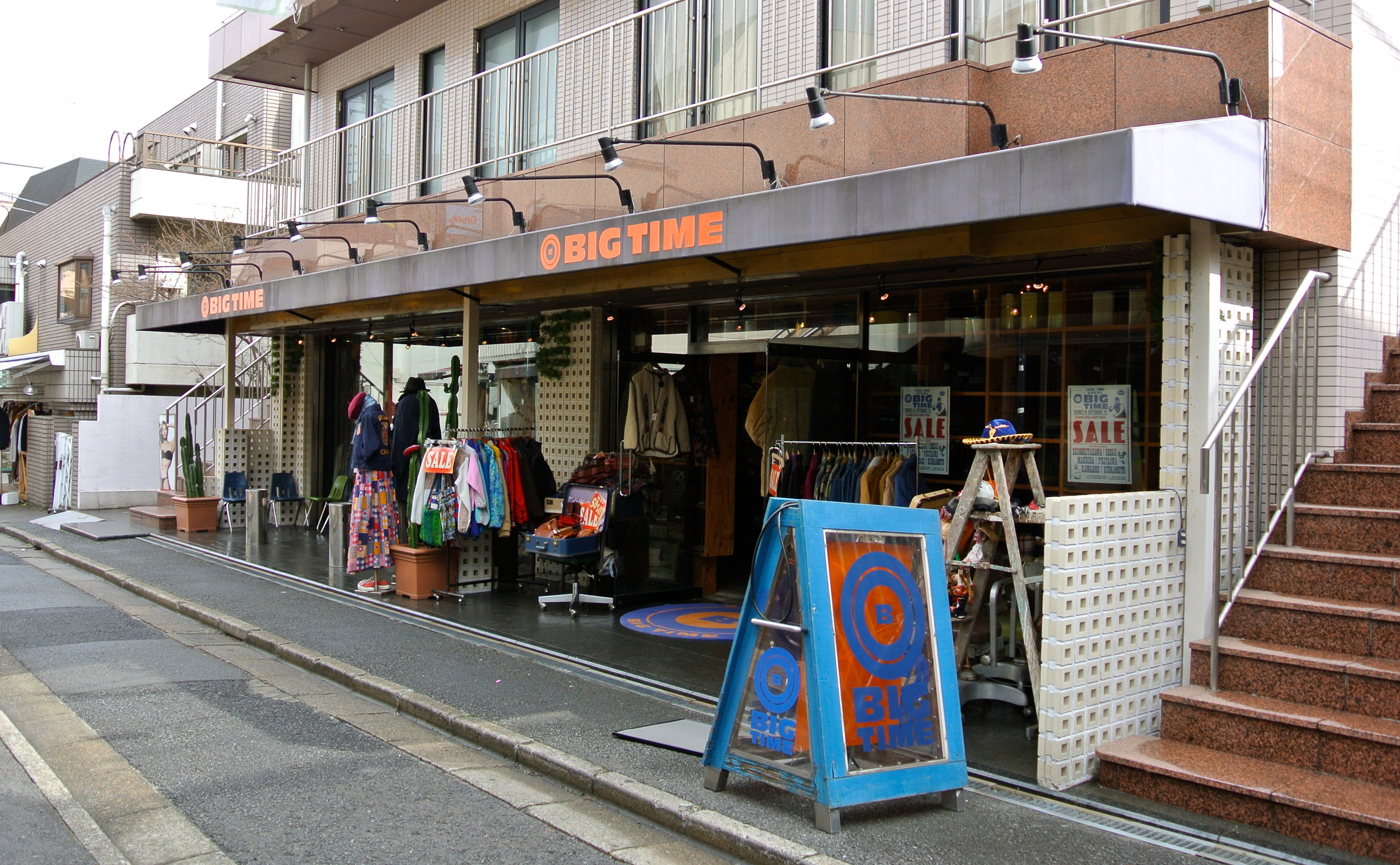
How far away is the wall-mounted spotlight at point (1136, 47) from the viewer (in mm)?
5984

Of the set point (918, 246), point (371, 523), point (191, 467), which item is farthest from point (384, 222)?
point (191, 467)

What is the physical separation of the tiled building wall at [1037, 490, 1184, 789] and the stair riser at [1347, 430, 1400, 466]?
142 centimetres

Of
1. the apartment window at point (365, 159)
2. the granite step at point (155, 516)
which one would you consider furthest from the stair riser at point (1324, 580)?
the granite step at point (155, 516)

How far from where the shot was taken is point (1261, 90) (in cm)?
643

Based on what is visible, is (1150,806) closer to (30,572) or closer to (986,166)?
(986,166)

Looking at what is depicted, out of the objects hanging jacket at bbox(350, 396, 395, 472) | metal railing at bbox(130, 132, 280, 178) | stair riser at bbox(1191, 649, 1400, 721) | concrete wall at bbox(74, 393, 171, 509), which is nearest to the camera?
stair riser at bbox(1191, 649, 1400, 721)

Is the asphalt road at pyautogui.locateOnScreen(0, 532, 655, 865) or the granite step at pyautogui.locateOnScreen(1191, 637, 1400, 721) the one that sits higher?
the granite step at pyautogui.locateOnScreen(1191, 637, 1400, 721)

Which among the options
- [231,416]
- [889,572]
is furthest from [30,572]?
[889,572]

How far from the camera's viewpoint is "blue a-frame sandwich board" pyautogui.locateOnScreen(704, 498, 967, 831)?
5238 millimetres

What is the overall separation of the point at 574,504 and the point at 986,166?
6.01 meters

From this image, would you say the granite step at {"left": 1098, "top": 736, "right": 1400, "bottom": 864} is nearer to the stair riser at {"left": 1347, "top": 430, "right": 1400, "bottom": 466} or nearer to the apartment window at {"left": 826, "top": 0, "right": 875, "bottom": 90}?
the stair riser at {"left": 1347, "top": 430, "right": 1400, "bottom": 466}

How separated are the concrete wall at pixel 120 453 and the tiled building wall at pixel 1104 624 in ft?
63.7

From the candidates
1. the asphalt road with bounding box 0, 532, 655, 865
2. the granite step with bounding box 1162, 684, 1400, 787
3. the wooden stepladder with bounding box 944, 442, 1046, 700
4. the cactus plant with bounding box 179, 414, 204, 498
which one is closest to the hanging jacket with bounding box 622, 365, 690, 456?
the asphalt road with bounding box 0, 532, 655, 865

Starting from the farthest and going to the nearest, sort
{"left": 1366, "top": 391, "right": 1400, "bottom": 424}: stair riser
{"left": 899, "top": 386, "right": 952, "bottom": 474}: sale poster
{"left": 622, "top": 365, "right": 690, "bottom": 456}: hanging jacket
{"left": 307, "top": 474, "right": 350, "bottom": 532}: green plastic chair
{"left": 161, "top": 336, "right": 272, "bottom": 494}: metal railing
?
1. {"left": 161, "top": 336, "right": 272, "bottom": 494}: metal railing
2. {"left": 307, "top": 474, "right": 350, "bottom": 532}: green plastic chair
3. {"left": 622, "top": 365, "right": 690, "bottom": 456}: hanging jacket
4. {"left": 899, "top": 386, "right": 952, "bottom": 474}: sale poster
5. {"left": 1366, "top": 391, "right": 1400, "bottom": 424}: stair riser
